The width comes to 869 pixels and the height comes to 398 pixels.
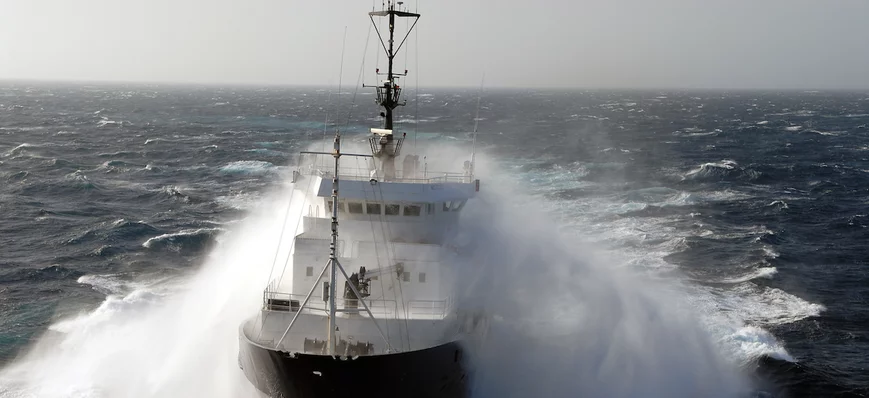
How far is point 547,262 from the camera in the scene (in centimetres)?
2916

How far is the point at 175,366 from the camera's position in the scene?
82.1 feet

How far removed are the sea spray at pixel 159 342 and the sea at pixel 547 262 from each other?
9 cm

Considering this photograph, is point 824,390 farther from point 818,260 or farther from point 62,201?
point 62,201

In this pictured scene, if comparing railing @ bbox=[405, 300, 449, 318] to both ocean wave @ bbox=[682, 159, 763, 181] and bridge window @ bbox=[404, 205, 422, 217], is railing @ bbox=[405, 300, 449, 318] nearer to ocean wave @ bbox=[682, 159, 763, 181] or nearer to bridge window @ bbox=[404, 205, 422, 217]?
bridge window @ bbox=[404, 205, 422, 217]

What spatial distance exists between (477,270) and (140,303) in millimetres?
15538

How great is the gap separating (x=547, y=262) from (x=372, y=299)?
9587mm

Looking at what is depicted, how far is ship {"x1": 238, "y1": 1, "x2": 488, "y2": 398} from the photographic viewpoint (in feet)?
60.4

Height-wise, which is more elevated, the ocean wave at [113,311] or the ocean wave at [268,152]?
the ocean wave at [268,152]

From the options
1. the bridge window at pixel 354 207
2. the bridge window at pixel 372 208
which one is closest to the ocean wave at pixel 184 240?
the bridge window at pixel 354 207

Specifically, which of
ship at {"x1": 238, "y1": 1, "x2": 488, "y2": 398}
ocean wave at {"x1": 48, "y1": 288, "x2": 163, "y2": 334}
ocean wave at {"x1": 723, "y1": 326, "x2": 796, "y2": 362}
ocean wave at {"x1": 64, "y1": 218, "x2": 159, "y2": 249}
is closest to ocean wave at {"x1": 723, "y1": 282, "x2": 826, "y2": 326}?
ocean wave at {"x1": 723, "y1": 326, "x2": 796, "y2": 362}

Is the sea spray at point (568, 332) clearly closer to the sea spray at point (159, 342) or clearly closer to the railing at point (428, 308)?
the railing at point (428, 308)

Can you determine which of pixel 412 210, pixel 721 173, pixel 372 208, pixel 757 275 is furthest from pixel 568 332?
pixel 721 173

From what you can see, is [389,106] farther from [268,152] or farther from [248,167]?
[268,152]

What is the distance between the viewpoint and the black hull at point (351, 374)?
1814 cm
